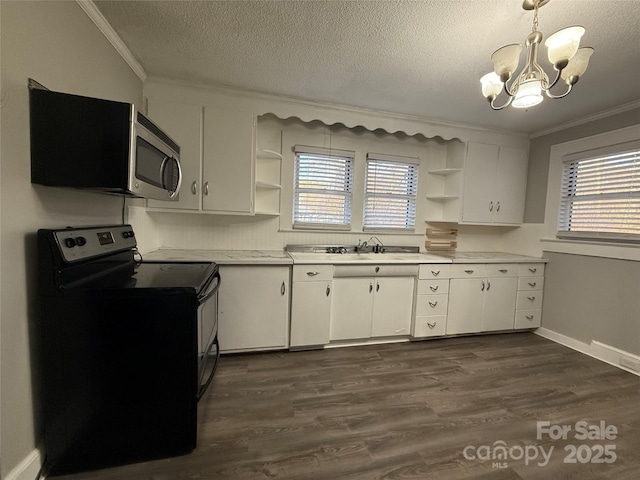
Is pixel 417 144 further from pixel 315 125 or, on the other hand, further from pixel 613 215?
pixel 613 215

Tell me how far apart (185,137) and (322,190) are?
1453mm

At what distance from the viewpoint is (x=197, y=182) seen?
2.49 meters

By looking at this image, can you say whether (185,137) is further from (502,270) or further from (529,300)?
(529,300)

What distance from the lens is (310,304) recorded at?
256 centimetres

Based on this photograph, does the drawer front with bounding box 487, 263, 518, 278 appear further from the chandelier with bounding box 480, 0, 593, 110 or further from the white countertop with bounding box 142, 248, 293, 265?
the white countertop with bounding box 142, 248, 293, 265

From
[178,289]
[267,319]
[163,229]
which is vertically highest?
[163,229]

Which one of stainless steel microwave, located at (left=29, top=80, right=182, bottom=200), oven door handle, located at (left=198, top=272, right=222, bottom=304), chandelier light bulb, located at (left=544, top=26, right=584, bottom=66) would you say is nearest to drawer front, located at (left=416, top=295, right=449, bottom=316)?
oven door handle, located at (left=198, top=272, right=222, bottom=304)

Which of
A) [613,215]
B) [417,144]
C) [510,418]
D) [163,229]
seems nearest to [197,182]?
[163,229]

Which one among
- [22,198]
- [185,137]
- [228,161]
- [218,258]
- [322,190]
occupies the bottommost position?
[218,258]

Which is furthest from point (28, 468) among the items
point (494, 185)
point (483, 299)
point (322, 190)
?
point (494, 185)

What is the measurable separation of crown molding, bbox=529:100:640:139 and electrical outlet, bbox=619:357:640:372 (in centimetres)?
233

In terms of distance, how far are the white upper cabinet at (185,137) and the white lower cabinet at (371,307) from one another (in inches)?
61.8

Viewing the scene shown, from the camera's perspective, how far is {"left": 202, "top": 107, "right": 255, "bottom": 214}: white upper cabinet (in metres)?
2.50

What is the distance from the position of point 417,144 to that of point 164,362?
3.37 metres
